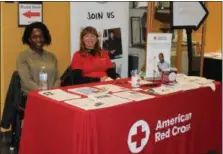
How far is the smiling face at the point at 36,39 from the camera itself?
3457mm

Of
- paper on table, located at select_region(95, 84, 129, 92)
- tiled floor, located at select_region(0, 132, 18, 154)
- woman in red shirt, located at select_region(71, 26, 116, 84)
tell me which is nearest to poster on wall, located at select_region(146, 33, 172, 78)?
paper on table, located at select_region(95, 84, 129, 92)

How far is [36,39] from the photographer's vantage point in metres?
3.46

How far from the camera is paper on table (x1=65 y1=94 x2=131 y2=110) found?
7.67ft

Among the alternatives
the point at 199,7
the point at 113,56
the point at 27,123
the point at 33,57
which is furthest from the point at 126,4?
the point at 27,123

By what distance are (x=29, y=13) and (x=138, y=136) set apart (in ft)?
6.08

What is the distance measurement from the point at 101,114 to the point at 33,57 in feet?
4.52

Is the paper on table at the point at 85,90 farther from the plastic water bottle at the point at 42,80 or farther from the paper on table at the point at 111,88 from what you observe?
the plastic water bottle at the point at 42,80

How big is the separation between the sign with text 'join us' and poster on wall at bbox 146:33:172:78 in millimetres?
1251

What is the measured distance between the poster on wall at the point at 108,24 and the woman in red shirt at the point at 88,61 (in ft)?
1.19

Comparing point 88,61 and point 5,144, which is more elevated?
point 88,61

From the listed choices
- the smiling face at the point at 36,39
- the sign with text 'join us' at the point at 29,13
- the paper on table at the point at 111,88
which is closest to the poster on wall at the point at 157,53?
the paper on table at the point at 111,88

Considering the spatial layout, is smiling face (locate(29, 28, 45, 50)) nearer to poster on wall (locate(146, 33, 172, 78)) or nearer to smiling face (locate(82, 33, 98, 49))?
smiling face (locate(82, 33, 98, 49))

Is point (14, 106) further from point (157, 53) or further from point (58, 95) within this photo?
point (157, 53)

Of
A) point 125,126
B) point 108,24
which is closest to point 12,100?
point 125,126
